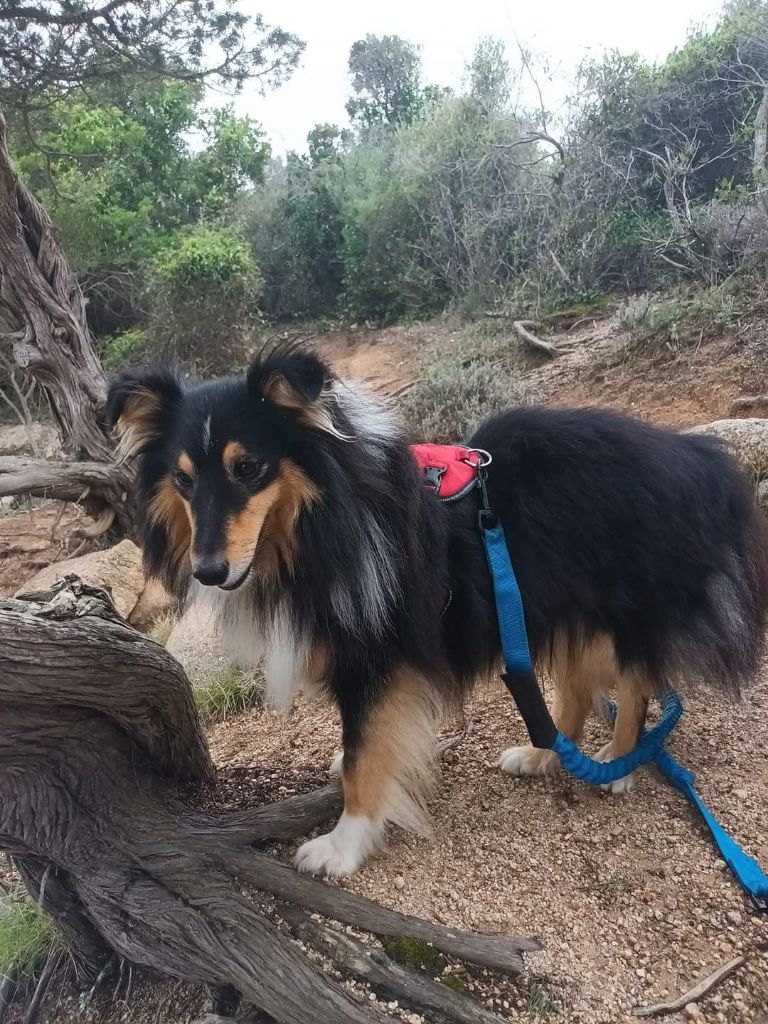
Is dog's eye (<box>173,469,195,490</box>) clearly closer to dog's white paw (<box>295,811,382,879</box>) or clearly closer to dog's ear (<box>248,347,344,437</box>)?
dog's ear (<box>248,347,344,437</box>)

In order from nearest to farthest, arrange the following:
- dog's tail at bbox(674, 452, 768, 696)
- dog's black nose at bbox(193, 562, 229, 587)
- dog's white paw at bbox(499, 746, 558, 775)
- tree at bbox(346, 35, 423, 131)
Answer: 1. dog's black nose at bbox(193, 562, 229, 587)
2. dog's tail at bbox(674, 452, 768, 696)
3. dog's white paw at bbox(499, 746, 558, 775)
4. tree at bbox(346, 35, 423, 131)

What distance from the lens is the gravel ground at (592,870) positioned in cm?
190

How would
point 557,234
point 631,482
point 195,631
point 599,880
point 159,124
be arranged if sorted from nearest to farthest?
point 599,880 < point 631,482 < point 195,631 < point 557,234 < point 159,124

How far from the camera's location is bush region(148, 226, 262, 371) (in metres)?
11.1

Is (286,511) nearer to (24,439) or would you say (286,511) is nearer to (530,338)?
(530,338)

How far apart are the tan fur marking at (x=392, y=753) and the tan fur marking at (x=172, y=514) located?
0.88 metres

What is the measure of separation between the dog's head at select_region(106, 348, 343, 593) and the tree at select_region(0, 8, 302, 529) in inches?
159

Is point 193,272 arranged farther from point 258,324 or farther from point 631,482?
point 631,482

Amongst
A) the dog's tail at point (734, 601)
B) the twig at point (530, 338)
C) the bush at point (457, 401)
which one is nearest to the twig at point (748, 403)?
the bush at point (457, 401)

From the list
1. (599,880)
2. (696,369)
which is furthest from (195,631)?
→ (696,369)

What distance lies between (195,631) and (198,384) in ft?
8.57

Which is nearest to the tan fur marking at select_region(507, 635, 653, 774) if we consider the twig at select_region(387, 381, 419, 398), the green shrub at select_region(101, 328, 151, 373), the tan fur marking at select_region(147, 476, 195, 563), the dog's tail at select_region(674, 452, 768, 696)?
the dog's tail at select_region(674, 452, 768, 696)

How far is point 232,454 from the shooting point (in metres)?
2.09

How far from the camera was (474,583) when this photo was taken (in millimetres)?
2449
